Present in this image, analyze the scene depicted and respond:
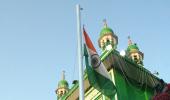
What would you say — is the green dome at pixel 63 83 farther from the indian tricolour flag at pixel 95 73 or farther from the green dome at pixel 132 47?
the indian tricolour flag at pixel 95 73

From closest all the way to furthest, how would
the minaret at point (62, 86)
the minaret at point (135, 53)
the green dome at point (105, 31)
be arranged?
the green dome at point (105, 31) < the minaret at point (135, 53) < the minaret at point (62, 86)

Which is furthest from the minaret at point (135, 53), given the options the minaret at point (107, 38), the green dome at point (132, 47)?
the minaret at point (107, 38)

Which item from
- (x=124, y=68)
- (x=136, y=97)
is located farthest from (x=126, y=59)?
(x=136, y=97)

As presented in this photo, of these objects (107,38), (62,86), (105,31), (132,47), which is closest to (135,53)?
(132,47)

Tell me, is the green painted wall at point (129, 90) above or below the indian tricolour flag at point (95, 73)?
above

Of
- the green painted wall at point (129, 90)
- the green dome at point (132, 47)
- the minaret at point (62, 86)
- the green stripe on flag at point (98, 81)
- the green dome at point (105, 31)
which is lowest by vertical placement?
the green stripe on flag at point (98, 81)

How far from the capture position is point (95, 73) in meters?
13.8

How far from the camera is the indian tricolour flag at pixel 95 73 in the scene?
13.6 metres

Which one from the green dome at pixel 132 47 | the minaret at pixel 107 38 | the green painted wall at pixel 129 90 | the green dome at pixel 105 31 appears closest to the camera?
the green painted wall at pixel 129 90

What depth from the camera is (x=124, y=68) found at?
20.4 metres

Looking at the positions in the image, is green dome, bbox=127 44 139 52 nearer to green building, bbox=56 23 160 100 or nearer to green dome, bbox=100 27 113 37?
green dome, bbox=100 27 113 37

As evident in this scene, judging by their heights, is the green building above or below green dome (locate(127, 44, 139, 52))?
below

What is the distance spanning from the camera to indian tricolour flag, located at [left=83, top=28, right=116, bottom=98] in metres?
13.6

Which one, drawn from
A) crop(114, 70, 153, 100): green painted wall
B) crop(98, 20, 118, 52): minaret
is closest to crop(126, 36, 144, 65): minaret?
crop(98, 20, 118, 52): minaret
